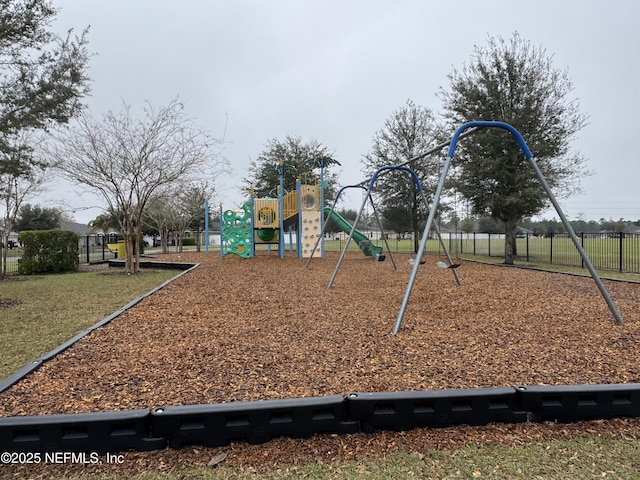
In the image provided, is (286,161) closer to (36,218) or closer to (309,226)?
(309,226)

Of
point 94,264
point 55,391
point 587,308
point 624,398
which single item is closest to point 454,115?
point 587,308

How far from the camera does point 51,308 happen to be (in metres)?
5.89

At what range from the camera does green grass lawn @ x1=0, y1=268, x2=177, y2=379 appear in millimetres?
3814

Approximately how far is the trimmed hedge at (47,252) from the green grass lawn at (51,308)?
48.9 inches

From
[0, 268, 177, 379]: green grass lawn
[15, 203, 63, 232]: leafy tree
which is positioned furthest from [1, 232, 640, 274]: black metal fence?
[15, 203, 63, 232]: leafy tree

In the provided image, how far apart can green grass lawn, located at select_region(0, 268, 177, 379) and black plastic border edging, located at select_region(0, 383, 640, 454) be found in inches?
63.9

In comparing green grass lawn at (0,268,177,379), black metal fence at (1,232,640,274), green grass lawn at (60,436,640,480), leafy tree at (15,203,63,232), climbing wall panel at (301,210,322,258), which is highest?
leafy tree at (15,203,63,232)

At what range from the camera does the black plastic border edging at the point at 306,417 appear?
195cm

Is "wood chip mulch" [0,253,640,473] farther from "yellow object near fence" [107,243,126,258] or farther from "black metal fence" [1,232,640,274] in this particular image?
"yellow object near fence" [107,243,126,258]

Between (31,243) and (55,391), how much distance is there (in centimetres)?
1141

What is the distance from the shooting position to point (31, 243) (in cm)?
1145

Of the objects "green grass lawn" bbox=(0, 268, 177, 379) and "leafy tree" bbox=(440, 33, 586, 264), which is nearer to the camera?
"green grass lawn" bbox=(0, 268, 177, 379)

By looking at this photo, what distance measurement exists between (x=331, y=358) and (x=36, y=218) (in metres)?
45.3

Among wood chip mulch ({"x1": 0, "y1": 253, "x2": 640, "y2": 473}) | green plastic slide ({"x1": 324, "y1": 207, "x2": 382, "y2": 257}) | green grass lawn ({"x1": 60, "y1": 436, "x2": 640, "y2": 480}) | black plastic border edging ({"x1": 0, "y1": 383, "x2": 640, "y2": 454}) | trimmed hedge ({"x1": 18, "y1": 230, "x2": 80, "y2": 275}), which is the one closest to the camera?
green grass lawn ({"x1": 60, "y1": 436, "x2": 640, "y2": 480})
